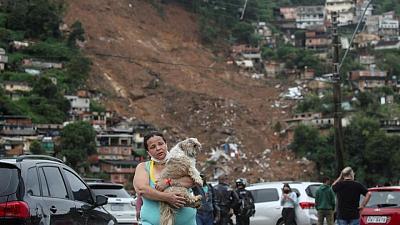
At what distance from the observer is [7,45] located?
4080 inches

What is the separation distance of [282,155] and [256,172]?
24.3 ft

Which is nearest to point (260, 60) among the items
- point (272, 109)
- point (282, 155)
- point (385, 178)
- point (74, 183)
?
point (272, 109)

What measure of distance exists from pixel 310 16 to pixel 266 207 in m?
142

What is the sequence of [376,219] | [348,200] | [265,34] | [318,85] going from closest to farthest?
[348,200], [376,219], [318,85], [265,34]

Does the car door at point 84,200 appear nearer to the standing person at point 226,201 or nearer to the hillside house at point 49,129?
the standing person at point 226,201

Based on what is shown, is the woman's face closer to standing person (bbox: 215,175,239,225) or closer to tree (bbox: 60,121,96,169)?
standing person (bbox: 215,175,239,225)

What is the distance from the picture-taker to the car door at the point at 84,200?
11.2 meters

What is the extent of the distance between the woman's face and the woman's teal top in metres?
0.29

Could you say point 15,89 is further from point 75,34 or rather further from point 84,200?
point 84,200

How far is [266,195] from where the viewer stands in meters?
23.7

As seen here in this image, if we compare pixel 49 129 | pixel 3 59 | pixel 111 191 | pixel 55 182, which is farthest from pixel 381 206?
pixel 3 59

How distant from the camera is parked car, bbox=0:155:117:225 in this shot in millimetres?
9562

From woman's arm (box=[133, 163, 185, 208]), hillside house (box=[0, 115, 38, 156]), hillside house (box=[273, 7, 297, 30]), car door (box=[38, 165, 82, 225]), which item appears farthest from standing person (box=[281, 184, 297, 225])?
hillside house (box=[273, 7, 297, 30])

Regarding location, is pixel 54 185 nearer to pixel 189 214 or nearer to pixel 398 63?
pixel 189 214
